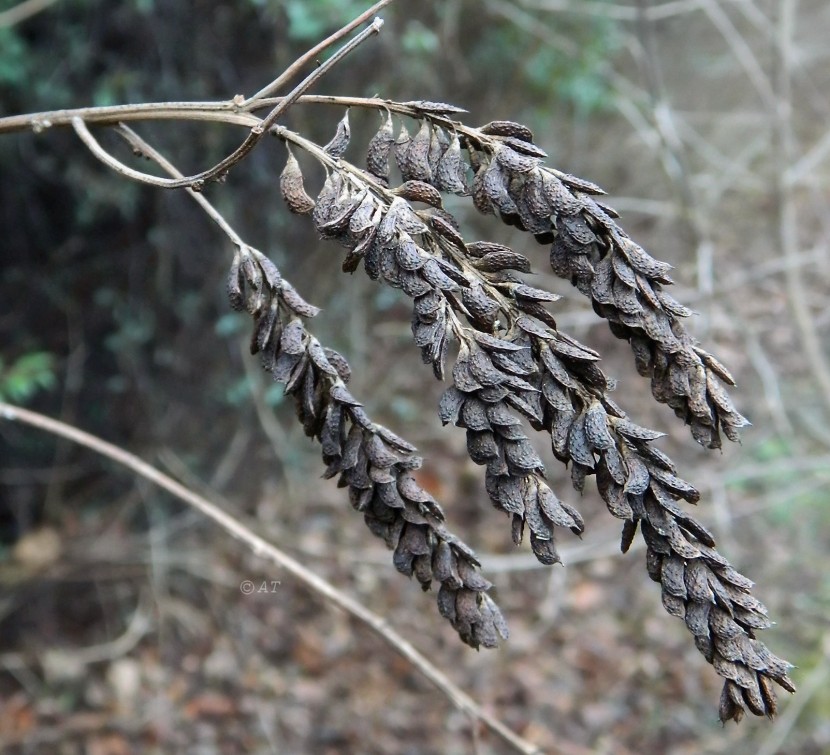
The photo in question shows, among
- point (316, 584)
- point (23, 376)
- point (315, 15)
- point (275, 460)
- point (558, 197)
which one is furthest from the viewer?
point (275, 460)

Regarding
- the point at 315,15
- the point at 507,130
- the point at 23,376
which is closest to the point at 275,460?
the point at 23,376

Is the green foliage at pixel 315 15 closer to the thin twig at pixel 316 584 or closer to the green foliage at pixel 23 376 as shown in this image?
the green foliage at pixel 23 376

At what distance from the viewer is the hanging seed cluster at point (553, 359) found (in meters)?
0.69

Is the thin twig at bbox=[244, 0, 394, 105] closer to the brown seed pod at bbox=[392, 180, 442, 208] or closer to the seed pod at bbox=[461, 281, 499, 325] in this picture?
the brown seed pod at bbox=[392, 180, 442, 208]

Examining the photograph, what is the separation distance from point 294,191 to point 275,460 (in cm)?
284

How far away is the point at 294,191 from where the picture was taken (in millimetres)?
767

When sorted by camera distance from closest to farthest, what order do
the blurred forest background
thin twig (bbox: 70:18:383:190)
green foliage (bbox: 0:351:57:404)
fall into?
thin twig (bbox: 70:18:383:190), green foliage (bbox: 0:351:57:404), the blurred forest background

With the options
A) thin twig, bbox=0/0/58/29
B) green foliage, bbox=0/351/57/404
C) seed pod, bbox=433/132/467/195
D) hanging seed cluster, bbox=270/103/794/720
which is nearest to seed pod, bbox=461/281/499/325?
hanging seed cluster, bbox=270/103/794/720

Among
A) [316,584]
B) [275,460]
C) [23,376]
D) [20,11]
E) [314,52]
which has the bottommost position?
[275,460]

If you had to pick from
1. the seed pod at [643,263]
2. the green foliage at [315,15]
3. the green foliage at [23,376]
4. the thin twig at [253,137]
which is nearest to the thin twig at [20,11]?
the green foliage at [315,15]

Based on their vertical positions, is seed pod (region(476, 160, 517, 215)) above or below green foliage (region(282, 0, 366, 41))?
above

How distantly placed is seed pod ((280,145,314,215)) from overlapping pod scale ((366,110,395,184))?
0.22ft

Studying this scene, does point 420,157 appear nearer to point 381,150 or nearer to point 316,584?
point 381,150

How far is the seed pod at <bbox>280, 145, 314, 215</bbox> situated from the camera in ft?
2.50
